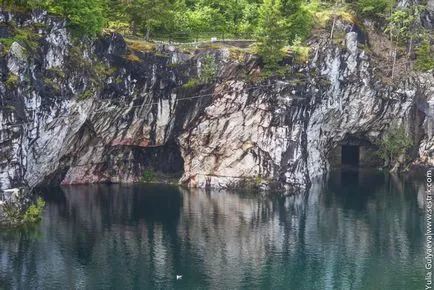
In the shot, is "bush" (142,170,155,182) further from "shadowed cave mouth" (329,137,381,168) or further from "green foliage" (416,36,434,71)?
"green foliage" (416,36,434,71)

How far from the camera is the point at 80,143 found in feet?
285

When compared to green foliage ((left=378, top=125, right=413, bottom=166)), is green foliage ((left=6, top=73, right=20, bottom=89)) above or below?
above

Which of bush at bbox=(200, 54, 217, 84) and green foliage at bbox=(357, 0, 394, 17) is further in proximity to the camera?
green foliage at bbox=(357, 0, 394, 17)

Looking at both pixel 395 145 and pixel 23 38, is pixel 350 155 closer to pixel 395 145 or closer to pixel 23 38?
pixel 395 145

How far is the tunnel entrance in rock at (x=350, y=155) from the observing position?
11887cm

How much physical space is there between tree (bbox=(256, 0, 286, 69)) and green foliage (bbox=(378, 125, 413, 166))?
28.4 metres

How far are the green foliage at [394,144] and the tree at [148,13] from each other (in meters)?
43.0

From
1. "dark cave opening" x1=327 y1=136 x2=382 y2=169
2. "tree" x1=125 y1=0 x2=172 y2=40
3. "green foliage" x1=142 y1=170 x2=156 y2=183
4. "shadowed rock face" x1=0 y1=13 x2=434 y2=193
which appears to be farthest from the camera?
"dark cave opening" x1=327 y1=136 x2=382 y2=169

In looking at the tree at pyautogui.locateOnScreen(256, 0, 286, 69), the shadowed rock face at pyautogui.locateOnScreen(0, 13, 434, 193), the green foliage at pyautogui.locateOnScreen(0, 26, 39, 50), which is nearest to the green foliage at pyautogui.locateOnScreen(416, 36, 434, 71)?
the shadowed rock face at pyautogui.locateOnScreen(0, 13, 434, 193)

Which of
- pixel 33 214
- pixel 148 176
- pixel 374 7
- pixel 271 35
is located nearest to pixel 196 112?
pixel 148 176

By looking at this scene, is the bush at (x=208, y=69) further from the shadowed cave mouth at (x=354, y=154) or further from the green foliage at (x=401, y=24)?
the green foliage at (x=401, y=24)

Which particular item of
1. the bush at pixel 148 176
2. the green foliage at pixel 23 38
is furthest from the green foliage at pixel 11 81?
the bush at pixel 148 176

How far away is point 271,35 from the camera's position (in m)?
89.8

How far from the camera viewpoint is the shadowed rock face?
243 feet
